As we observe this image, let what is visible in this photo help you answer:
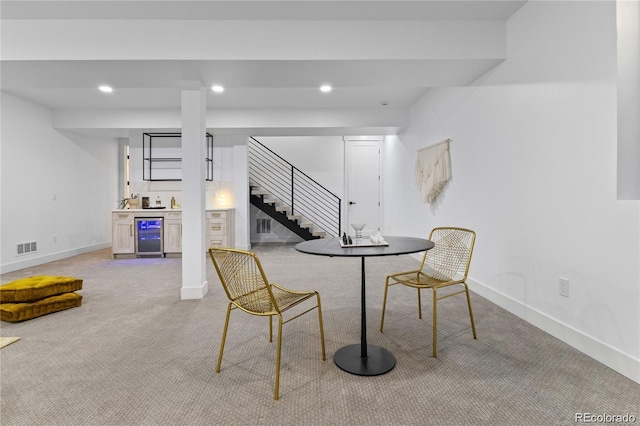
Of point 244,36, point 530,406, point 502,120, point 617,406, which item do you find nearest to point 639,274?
point 617,406

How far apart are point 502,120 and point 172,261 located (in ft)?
17.8

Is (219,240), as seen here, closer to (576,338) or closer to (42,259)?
(42,259)

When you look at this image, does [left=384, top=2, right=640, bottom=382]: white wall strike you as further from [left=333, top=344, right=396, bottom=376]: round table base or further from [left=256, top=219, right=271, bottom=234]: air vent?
[left=256, top=219, right=271, bottom=234]: air vent

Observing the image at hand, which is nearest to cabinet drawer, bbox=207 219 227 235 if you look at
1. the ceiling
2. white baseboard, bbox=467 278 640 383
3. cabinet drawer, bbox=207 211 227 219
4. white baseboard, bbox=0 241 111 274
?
cabinet drawer, bbox=207 211 227 219

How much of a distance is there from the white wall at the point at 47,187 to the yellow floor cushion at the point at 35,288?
239 cm

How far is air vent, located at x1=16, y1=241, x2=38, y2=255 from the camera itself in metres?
4.82

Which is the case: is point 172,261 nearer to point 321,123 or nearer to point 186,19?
point 321,123

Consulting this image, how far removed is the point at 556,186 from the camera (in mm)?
2393

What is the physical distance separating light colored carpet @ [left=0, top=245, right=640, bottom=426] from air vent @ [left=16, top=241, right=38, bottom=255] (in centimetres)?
286

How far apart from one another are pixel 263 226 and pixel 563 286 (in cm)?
651

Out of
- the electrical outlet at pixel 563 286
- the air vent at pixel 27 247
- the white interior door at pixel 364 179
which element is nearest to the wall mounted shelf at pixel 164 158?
the air vent at pixel 27 247

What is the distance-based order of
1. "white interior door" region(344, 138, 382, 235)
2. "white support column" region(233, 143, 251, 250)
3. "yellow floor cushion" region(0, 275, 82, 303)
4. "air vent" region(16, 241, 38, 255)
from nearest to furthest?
"yellow floor cushion" region(0, 275, 82, 303) < "air vent" region(16, 241, 38, 255) < "white support column" region(233, 143, 251, 250) < "white interior door" region(344, 138, 382, 235)

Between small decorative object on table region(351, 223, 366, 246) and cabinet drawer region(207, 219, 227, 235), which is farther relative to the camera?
cabinet drawer region(207, 219, 227, 235)

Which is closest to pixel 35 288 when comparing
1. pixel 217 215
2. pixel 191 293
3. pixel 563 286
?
pixel 191 293
